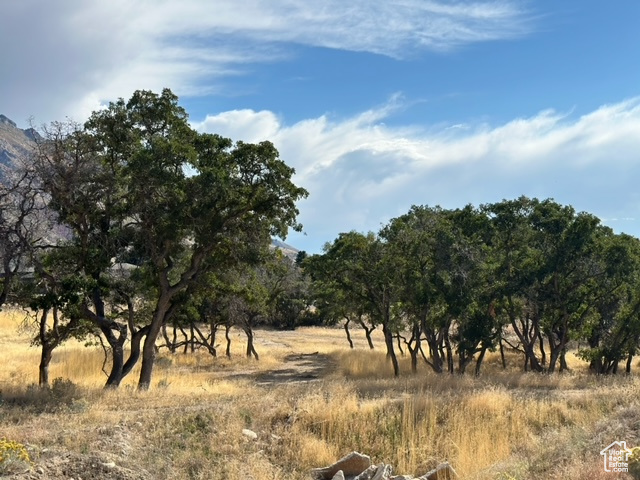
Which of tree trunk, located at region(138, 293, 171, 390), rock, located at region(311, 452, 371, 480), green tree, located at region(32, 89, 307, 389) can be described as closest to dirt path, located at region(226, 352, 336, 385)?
tree trunk, located at region(138, 293, 171, 390)

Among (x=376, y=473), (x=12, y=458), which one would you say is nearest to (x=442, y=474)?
(x=376, y=473)

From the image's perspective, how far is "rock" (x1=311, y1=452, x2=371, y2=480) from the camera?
32.6 ft

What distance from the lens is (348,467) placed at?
9.94 meters

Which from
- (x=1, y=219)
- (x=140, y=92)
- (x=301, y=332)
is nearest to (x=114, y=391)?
(x=1, y=219)

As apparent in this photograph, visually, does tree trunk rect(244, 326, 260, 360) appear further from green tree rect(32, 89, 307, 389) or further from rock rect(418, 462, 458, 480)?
rock rect(418, 462, 458, 480)

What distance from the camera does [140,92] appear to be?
1670cm

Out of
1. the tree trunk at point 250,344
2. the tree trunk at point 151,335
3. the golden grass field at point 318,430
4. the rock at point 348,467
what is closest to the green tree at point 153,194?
the tree trunk at point 151,335

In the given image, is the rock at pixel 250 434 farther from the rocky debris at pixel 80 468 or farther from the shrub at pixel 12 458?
the shrub at pixel 12 458

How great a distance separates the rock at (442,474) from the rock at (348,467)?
1.15m

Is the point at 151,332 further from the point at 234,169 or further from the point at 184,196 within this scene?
the point at 234,169

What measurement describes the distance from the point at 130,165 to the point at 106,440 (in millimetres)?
8313

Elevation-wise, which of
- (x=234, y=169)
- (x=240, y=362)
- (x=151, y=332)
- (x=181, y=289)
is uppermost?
(x=234, y=169)

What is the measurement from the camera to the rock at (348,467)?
9922 millimetres

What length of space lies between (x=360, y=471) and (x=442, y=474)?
158 centimetres
